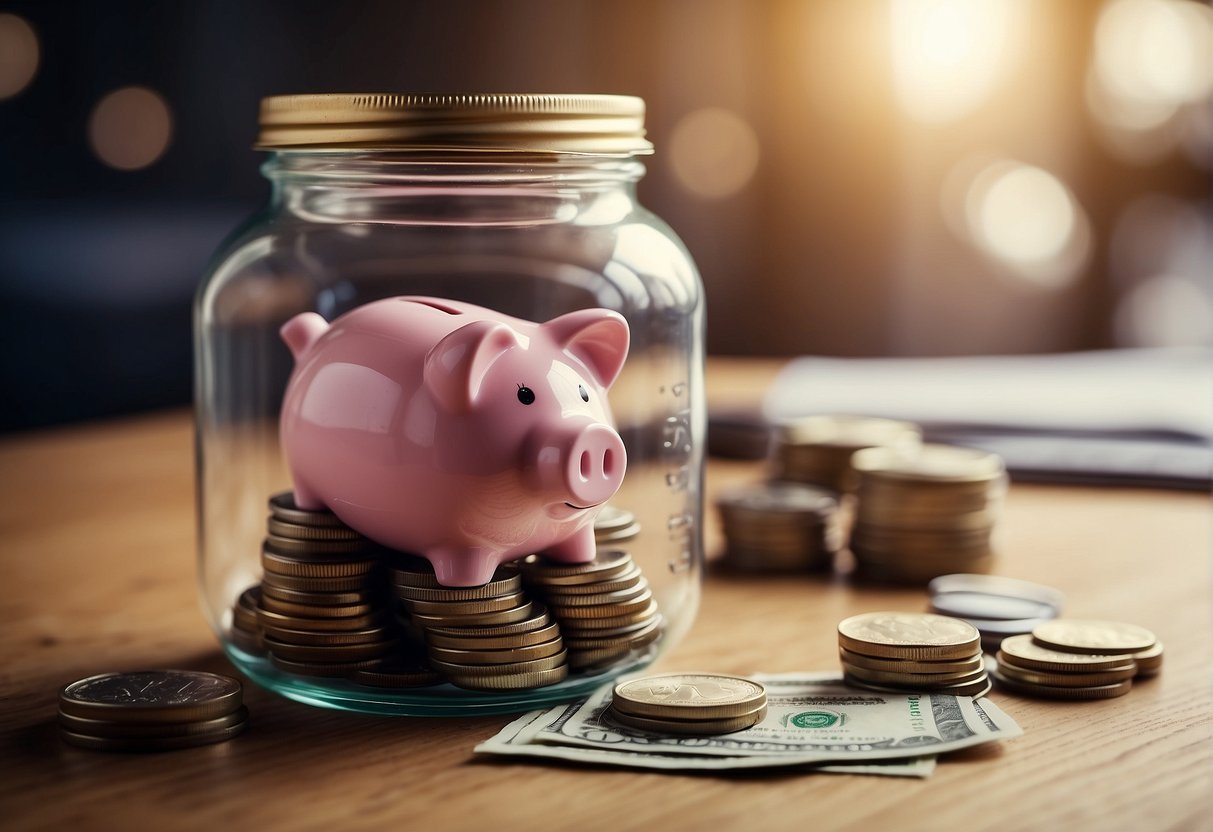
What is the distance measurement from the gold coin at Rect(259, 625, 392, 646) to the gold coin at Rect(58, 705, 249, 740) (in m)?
0.07

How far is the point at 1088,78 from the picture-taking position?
4.78 m

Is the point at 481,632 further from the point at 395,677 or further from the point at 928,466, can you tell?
the point at 928,466

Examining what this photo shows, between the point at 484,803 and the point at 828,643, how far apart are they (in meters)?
0.49

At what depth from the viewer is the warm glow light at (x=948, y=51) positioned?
463cm

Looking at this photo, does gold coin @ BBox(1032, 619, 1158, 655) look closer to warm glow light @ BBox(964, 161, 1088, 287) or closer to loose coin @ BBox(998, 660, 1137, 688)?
loose coin @ BBox(998, 660, 1137, 688)

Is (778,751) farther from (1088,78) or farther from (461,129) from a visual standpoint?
(1088,78)

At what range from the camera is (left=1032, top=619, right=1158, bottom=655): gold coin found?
1100 mm

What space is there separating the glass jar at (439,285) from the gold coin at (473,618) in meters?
0.03

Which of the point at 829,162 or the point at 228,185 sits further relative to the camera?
the point at 829,162

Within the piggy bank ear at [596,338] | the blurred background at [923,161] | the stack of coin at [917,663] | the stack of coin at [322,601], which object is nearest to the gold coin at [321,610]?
the stack of coin at [322,601]

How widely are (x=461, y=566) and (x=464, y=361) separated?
15 cm

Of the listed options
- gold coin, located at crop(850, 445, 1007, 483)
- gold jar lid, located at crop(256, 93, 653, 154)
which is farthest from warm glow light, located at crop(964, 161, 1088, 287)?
gold jar lid, located at crop(256, 93, 653, 154)

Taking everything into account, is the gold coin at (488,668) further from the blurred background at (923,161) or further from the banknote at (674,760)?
the blurred background at (923,161)

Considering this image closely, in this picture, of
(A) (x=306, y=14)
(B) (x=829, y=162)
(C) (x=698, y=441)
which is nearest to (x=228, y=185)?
(A) (x=306, y=14)
